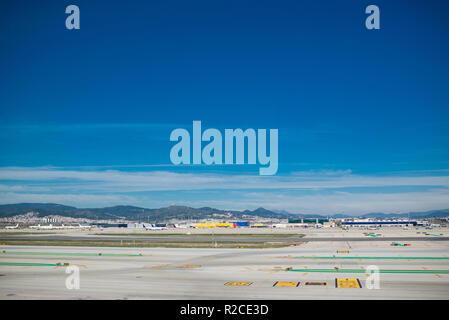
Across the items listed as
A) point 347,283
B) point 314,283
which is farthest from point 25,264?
point 347,283

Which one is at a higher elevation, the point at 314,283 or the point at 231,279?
the point at 314,283

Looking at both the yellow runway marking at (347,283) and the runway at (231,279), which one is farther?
the yellow runway marking at (347,283)

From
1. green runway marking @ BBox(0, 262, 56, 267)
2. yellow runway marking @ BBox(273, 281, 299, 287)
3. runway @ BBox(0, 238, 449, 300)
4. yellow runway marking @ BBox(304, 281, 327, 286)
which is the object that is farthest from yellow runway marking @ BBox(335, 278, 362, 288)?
green runway marking @ BBox(0, 262, 56, 267)

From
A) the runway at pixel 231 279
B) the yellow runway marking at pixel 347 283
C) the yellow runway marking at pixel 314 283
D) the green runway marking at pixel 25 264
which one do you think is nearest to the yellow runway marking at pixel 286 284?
the runway at pixel 231 279

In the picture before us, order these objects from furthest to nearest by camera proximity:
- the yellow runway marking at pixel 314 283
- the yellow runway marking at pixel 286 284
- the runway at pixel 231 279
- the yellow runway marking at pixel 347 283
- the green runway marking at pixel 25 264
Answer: the green runway marking at pixel 25 264
the yellow runway marking at pixel 314 283
the yellow runway marking at pixel 286 284
the yellow runway marking at pixel 347 283
the runway at pixel 231 279

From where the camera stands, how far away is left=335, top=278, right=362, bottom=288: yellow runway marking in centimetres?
2800

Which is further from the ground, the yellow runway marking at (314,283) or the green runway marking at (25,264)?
the yellow runway marking at (314,283)

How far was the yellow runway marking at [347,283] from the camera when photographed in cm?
2800

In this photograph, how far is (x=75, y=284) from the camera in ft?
99.9

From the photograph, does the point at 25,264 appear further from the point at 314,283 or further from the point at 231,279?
the point at 314,283

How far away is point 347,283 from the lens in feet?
95.9

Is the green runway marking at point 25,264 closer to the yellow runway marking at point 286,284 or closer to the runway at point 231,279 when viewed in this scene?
the runway at point 231,279
